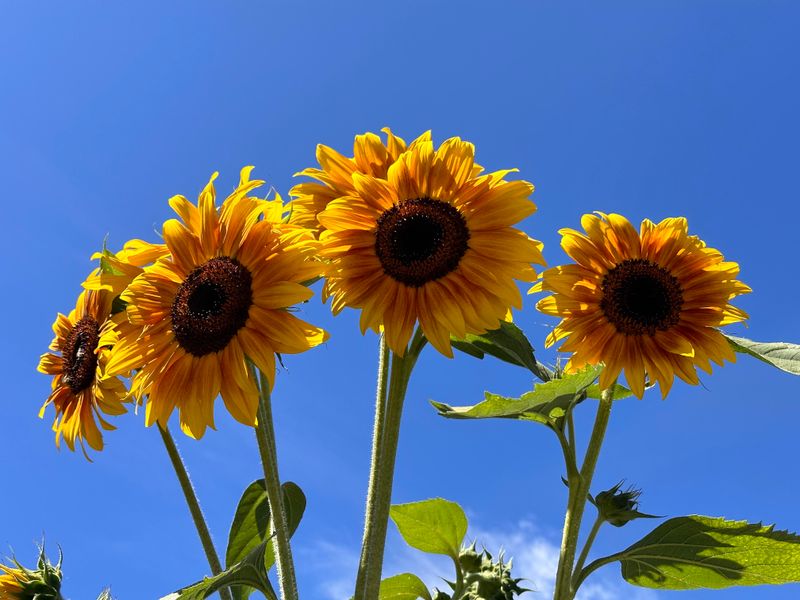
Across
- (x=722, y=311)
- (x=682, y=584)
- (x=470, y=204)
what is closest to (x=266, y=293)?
(x=470, y=204)

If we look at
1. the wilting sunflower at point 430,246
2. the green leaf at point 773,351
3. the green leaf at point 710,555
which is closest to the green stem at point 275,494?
the wilting sunflower at point 430,246

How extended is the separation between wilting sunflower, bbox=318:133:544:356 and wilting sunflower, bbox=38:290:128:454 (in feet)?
3.65

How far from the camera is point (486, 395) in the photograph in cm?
276

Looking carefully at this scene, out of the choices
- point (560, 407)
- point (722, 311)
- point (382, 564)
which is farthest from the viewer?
point (722, 311)

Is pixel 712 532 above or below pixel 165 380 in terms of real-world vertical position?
below

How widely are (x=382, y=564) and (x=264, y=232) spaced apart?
45.1 inches

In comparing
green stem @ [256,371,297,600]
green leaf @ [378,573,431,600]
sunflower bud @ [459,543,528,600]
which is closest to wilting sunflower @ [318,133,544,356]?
green stem @ [256,371,297,600]

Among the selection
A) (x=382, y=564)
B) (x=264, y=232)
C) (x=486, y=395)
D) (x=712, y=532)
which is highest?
(x=264, y=232)

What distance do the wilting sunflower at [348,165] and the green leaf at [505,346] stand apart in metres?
0.67

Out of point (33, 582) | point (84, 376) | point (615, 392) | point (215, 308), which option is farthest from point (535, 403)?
point (33, 582)

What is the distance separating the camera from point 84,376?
11.5 feet

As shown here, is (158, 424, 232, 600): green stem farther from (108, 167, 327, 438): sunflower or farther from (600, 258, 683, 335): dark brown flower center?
(600, 258, 683, 335): dark brown flower center

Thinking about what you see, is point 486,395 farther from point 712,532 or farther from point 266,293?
point 712,532

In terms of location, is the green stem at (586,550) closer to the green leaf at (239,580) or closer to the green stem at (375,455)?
the green stem at (375,455)
